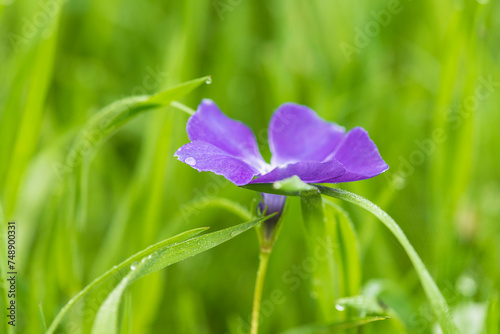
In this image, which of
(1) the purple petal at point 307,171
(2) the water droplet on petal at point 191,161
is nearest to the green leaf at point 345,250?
(1) the purple petal at point 307,171

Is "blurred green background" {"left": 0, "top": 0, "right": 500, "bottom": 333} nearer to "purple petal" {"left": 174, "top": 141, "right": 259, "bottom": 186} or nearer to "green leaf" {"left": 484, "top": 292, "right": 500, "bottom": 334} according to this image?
"green leaf" {"left": 484, "top": 292, "right": 500, "bottom": 334}

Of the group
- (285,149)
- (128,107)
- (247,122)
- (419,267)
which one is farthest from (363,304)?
(247,122)

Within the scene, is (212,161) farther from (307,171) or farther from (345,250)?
(345,250)

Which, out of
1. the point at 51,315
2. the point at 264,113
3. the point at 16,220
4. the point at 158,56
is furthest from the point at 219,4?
the point at 51,315

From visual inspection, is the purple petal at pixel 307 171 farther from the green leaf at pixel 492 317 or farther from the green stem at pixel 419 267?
the green leaf at pixel 492 317

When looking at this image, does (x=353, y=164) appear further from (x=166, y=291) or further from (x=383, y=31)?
(x=383, y=31)

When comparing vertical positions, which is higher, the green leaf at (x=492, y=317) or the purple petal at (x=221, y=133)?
the purple petal at (x=221, y=133)

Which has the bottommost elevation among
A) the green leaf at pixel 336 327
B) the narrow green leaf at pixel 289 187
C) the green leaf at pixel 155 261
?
the green leaf at pixel 336 327
